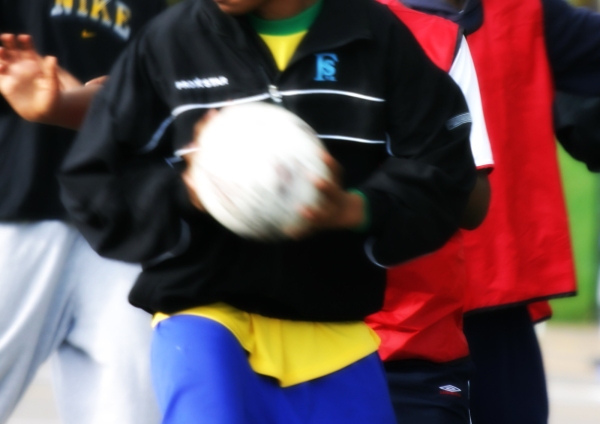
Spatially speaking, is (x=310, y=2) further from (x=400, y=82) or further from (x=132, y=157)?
(x=132, y=157)

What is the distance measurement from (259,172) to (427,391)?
1328 millimetres

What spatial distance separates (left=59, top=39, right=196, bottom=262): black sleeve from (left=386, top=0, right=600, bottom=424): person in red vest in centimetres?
112

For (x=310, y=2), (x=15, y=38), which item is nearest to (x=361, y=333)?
(x=310, y=2)

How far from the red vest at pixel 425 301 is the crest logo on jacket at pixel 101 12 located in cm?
77

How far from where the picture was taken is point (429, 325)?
3598mm

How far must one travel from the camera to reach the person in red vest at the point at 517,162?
376 cm

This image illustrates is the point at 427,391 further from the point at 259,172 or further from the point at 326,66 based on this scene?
the point at 259,172

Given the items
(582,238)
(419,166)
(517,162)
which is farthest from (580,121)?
(582,238)

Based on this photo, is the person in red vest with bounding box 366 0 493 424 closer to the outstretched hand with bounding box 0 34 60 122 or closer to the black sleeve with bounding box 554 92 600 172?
the black sleeve with bounding box 554 92 600 172

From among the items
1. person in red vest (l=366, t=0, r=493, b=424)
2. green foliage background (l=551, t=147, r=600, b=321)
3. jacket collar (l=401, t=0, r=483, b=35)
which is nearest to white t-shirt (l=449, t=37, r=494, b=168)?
person in red vest (l=366, t=0, r=493, b=424)

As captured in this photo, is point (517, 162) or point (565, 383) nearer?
point (517, 162)

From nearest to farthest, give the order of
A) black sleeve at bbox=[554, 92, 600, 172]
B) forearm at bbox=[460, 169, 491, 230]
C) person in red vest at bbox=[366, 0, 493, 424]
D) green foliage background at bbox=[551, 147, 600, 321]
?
forearm at bbox=[460, 169, 491, 230] → person in red vest at bbox=[366, 0, 493, 424] → black sleeve at bbox=[554, 92, 600, 172] → green foliage background at bbox=[551, 147, 600, 321]

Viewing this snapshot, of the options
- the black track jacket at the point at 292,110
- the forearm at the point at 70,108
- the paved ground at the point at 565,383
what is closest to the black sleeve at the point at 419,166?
the black track jacket at the point at 292,110

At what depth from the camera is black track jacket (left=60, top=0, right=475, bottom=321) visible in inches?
111
